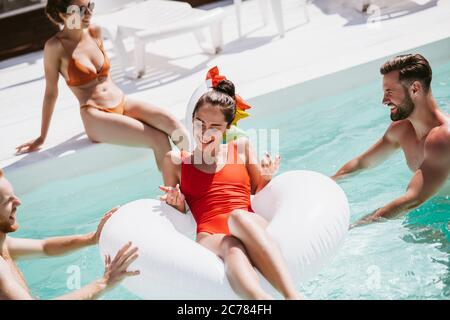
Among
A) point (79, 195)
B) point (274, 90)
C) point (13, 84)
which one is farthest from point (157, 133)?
point (13, 84)

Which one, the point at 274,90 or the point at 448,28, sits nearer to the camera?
the point at 274,90

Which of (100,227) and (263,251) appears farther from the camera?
(100,227)

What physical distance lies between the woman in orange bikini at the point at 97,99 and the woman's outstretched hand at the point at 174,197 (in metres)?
1.19

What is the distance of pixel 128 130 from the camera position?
4.77 metres

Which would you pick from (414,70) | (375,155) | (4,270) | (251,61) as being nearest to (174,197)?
(4,270)

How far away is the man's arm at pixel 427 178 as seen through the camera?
11.7ft

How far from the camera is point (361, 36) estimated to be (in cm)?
620

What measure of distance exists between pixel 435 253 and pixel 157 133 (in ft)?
6.27

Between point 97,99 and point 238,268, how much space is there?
2.14 metres

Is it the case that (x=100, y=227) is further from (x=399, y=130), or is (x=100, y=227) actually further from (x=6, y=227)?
(x=399, y=130)

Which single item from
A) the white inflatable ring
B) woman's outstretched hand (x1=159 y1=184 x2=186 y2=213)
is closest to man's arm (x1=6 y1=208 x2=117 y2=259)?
the white inflatable ring

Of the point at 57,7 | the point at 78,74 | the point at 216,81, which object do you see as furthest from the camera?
the point at 78,74

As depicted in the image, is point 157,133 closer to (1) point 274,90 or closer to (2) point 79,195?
(2) point 79,195

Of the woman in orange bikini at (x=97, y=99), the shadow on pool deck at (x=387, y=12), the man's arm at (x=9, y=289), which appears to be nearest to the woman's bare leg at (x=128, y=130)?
the woman in orange bikini at (x=97, y=99)
